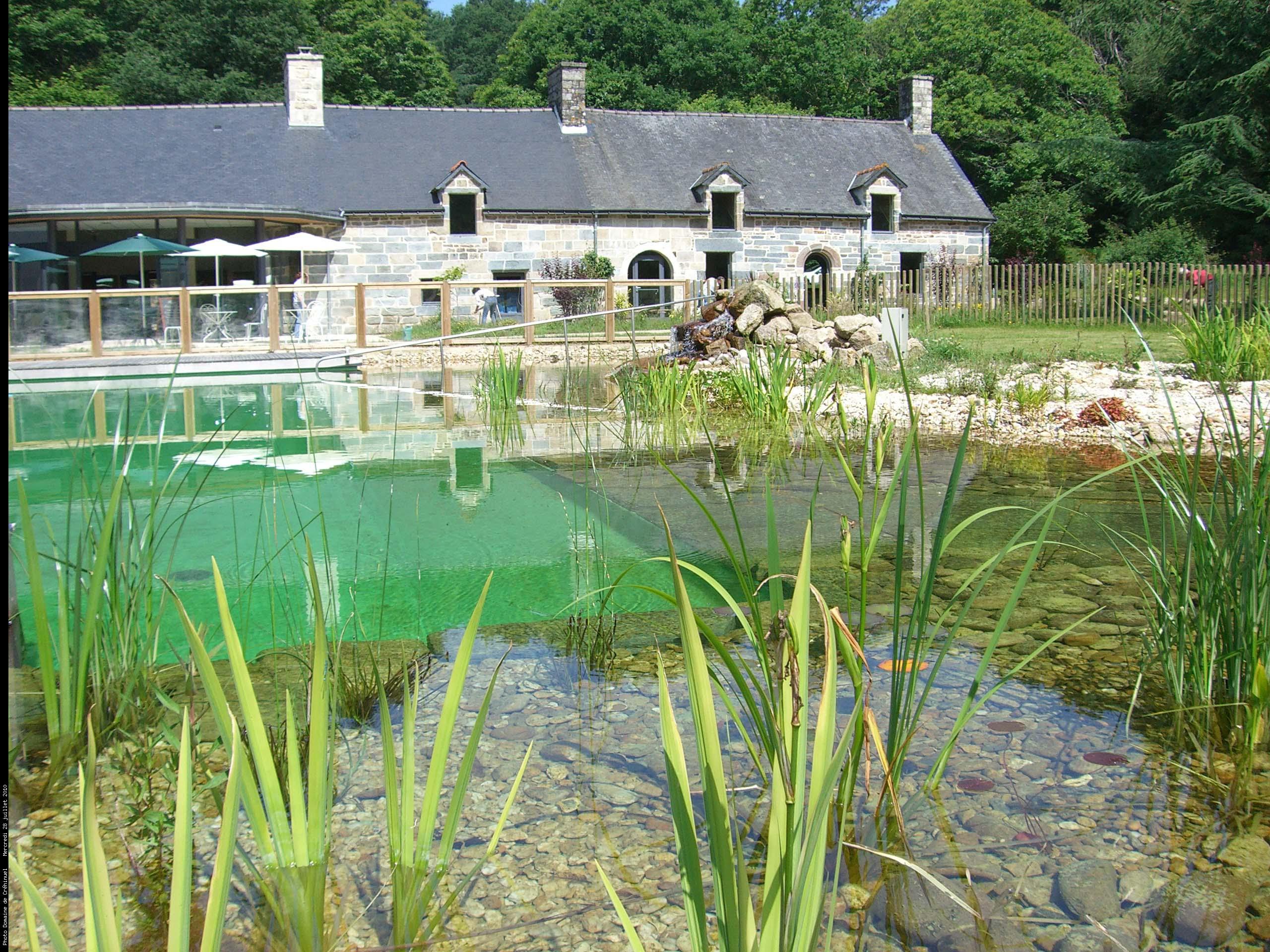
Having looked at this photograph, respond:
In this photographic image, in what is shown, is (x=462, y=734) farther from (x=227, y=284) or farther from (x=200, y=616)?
(x=227, y=284)

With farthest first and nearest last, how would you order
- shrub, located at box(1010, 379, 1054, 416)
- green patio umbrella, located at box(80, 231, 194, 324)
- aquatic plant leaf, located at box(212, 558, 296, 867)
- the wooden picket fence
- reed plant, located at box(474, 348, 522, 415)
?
green patio umbrella, located at box(80, 231, 194, 324)
the wooden picket fence
reed plant, located at box(474, 348, 522, 415)
shrub, located at box(1010, 379, 1054, 416)
aquatic plant leaf, located at box(212, 558, 296, 867)

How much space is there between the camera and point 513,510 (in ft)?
17.9

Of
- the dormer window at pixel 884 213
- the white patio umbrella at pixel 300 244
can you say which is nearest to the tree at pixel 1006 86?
the dormer window at pixel 884 213

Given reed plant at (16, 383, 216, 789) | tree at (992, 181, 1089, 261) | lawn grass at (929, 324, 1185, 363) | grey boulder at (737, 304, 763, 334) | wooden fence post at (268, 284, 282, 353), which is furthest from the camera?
tree at (992, 181, 1089, 261)

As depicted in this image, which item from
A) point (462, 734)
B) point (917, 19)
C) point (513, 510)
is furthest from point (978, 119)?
point (462, 734)

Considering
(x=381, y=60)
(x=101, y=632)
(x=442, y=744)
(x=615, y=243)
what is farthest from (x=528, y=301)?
(x=381, y=60)

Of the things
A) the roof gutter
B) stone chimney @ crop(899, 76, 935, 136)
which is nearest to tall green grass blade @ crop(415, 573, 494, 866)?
the roof gutter

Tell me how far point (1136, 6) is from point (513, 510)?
4063cm

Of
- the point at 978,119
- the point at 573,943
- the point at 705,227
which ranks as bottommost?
the point at 573,943

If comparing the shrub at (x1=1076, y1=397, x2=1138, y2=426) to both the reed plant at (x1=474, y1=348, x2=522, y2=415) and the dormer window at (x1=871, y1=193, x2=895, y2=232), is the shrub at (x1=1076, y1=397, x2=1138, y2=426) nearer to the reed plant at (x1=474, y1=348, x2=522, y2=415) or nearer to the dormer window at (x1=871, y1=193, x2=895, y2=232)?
the reed plant at (x1=474, y1=348, x2=522, y2=415)

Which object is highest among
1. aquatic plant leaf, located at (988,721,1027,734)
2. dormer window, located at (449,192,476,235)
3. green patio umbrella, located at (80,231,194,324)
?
dormer window, located at (449,192,476,235)

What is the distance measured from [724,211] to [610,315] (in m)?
10.5

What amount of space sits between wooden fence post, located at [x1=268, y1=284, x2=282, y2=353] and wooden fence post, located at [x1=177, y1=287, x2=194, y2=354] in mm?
1088

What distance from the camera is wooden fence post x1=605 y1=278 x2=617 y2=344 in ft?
54.8
